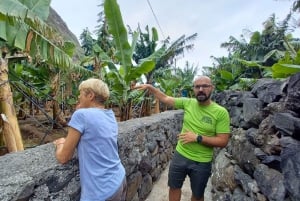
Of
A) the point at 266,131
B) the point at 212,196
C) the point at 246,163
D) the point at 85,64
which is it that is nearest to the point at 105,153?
the point at 266,131

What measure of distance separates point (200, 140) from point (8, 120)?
8.12 ft

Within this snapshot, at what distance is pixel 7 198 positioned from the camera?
138 cm

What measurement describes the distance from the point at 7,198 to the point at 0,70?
267cm

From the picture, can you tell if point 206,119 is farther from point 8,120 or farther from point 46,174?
point 8,120

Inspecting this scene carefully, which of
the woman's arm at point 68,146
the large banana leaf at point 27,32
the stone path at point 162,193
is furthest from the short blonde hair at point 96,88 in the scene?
the stone path at point 162,193

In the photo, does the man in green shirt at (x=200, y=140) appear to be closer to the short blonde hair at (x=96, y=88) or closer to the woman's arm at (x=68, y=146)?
the short blonde hair at (x=96, y=88)

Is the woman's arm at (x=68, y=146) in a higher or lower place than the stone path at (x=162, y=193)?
higher

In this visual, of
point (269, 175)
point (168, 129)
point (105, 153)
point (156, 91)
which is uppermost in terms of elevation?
point (156, 91)

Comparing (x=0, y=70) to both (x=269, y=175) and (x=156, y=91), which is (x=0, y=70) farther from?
(x=269, y=175)

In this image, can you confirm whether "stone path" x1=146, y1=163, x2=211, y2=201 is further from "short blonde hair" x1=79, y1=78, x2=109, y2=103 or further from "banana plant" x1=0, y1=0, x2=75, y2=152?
"short blonde hair" x1=79, y1=78, x2=109, y2=103

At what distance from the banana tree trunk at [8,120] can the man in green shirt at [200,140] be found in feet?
6.67

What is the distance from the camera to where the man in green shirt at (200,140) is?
2.89 m

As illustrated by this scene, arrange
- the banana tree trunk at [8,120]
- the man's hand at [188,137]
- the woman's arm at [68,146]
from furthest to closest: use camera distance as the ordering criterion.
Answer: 1. the banana tree trunk at [8,120]
2. the man's hand at [188,137]
3. the woman's arm at [68,146]

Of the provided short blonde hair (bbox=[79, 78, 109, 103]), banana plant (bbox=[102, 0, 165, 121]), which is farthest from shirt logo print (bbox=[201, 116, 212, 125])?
banana plant (bbox=[102, 0, 165, 121])
